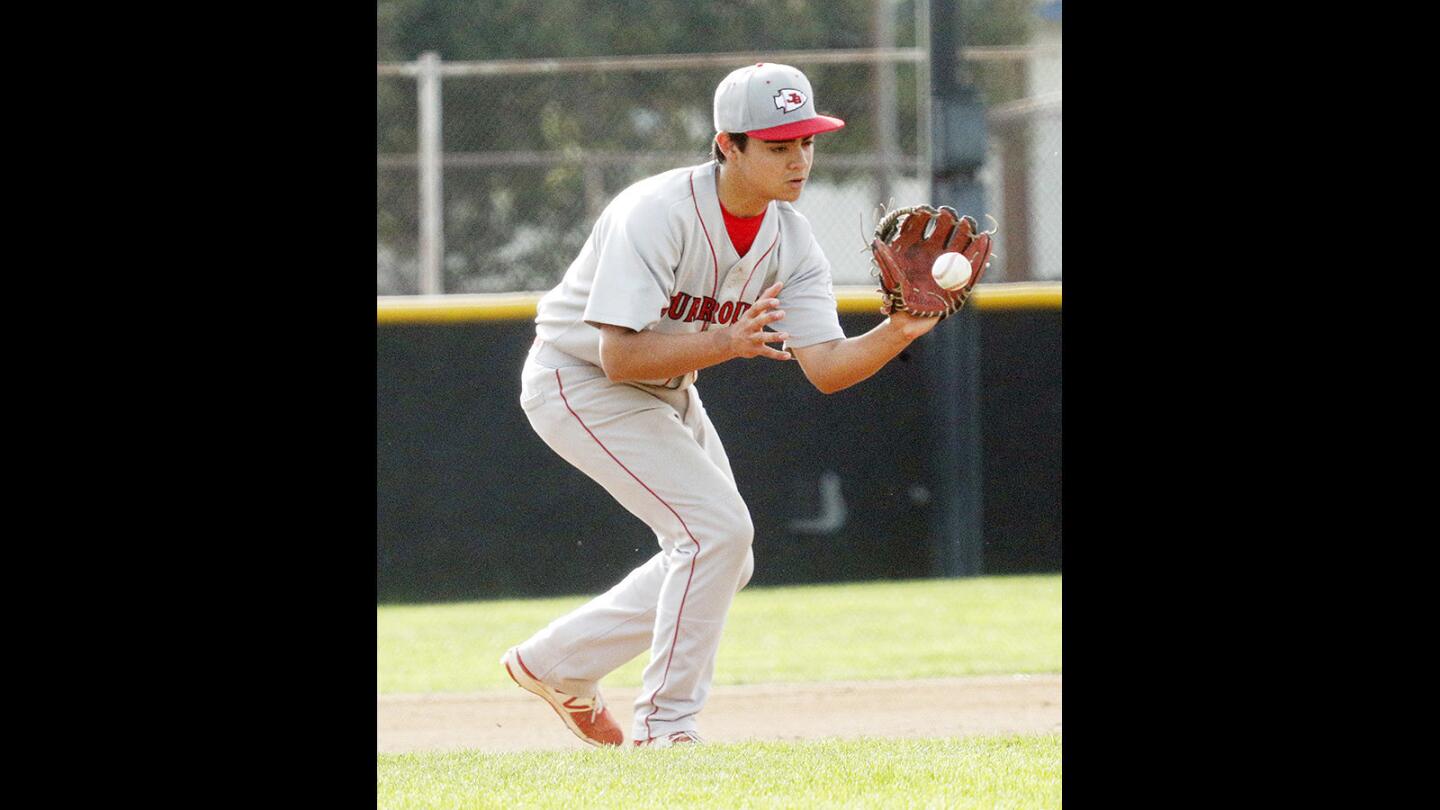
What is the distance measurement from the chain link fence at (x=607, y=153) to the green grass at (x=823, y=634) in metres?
1.76

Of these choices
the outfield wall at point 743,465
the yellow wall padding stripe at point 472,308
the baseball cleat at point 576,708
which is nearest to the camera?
the baseball cleat at point 576,708

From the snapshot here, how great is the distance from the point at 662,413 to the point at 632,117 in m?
11.4

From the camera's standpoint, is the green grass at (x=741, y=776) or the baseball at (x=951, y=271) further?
the baseball at (x=951, y=271)

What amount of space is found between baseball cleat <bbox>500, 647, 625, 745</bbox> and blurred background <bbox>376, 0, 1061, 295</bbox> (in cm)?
346

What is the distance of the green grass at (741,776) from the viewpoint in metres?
3.20

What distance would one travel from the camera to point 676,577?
13.5 feet

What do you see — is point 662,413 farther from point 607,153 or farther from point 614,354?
point 607,153

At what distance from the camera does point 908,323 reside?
3.90 meters

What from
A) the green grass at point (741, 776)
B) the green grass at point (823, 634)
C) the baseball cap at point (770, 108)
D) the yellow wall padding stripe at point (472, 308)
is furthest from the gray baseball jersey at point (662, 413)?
the yellow wall padding stripe at point (472, 308)

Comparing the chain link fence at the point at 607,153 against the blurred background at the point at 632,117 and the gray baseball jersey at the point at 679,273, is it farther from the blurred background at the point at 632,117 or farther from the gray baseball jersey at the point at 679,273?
the gray baseball jersey at the point at 679,273

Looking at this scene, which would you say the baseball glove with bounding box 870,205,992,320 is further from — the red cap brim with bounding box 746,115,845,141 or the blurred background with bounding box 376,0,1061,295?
the blurred background with bounding box 376,0,1061,295
